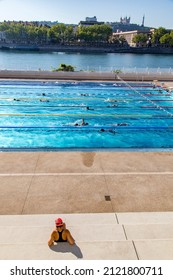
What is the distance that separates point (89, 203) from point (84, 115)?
12.6m

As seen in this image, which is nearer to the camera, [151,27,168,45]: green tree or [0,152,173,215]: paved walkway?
[0,152,173,215]: paved walkway

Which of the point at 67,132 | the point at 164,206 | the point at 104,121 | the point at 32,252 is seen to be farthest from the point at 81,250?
the point at 104,121

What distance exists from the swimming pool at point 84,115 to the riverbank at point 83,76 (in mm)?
2617

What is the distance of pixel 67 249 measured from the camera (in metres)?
4.84

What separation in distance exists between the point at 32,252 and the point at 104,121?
14471mm

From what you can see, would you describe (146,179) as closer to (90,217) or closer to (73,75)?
(90,217)

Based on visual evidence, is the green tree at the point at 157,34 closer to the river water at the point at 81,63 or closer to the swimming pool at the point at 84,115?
the river water at the point at 81,63

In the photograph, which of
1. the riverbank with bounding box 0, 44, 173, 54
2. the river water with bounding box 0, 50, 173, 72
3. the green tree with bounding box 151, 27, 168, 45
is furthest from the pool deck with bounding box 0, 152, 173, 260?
the green tree with bounding box 151, 27, 168, 45

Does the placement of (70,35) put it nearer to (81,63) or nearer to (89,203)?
(81,63)

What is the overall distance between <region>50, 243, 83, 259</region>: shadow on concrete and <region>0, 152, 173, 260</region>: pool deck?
2 centimetres

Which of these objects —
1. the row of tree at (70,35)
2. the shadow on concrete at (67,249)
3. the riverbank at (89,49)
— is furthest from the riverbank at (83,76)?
the row of tree at (70,35)

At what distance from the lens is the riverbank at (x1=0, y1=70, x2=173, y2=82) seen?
100 ft

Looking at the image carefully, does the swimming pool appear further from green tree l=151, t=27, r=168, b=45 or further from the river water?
green tree l=151, t=27, r=168, b=45

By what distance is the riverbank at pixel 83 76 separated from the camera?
30.5m
